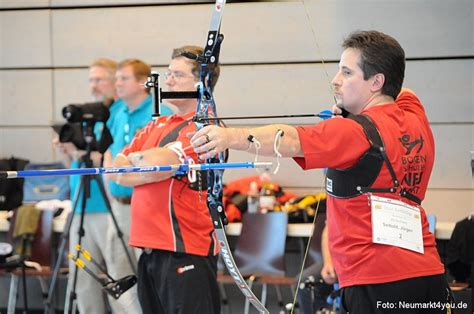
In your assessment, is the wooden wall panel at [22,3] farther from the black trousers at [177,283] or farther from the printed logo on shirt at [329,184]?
the printed logo on shirt at [329,184]

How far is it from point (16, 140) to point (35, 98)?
0.37 metres

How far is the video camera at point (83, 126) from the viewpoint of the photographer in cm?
486

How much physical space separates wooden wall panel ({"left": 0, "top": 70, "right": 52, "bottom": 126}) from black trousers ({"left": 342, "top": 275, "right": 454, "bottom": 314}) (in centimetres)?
473

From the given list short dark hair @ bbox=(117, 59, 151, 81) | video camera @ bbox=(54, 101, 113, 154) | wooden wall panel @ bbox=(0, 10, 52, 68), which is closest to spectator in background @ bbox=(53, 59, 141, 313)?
video camera @ bbox=(54, 101, 113, 154)

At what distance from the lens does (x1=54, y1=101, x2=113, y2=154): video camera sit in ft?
15.9

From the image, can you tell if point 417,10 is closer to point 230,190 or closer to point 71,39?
point 230,190

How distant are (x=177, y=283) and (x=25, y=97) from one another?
13.2 feet

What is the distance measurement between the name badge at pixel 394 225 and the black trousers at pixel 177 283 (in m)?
1.06

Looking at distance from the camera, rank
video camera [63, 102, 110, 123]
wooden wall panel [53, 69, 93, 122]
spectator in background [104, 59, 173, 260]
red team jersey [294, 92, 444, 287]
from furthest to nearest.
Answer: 1. wooden wall panel [53, 69, 93, 122]
2. spectator in background [104, 59, 173, 260]
3. video camera [63, 102, 110, 123]
4. red team jersey [294, 92, 444, 287]

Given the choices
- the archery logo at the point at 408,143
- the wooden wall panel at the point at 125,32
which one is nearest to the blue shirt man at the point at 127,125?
the wooden wall panel at the point at 125,32

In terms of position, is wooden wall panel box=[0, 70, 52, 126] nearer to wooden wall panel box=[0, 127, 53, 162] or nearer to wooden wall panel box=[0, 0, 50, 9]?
wooden wall panel box=[0, 127, 53, 162]

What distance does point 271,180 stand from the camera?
20.2ft

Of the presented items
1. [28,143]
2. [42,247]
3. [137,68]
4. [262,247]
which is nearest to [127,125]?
[137,68]

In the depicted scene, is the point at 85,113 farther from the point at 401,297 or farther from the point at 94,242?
the point at 401,297
